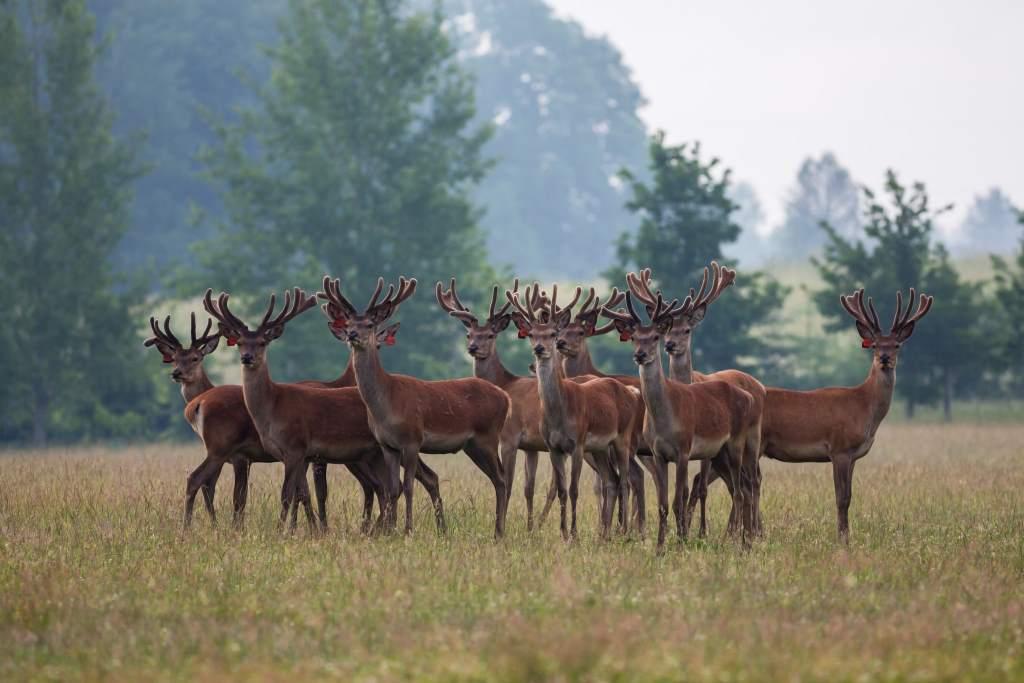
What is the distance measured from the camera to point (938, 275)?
32.4 meters

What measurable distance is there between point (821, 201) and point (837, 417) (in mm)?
94276

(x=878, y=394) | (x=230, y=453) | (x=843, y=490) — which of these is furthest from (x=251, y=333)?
(x=878, y=394)

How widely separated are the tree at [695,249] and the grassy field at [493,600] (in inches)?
710

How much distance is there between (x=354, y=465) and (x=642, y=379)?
305 cm

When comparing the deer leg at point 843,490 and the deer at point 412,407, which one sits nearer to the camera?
the deer at point 412,407


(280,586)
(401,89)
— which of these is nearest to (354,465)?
(280,586)

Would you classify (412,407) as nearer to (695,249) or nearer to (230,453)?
(230,453)

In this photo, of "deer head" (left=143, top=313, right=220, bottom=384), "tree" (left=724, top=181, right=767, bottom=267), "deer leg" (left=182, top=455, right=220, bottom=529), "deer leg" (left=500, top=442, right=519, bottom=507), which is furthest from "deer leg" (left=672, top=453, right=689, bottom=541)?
"tree" (left=724, top=181, right=767, bottom=267)

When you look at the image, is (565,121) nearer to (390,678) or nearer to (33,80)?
(33,80)

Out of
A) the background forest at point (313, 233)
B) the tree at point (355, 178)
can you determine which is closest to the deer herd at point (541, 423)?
the background forest at point (313, 233)

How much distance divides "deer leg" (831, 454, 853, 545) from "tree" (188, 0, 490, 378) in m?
20.3

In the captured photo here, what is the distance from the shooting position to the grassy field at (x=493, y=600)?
776cm

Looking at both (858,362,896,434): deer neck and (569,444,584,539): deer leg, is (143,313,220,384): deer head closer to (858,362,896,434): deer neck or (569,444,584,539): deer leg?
(569,444,584,539): deer leg

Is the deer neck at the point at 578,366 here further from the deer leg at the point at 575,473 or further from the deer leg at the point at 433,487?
the deer leg at the point at 575,473
